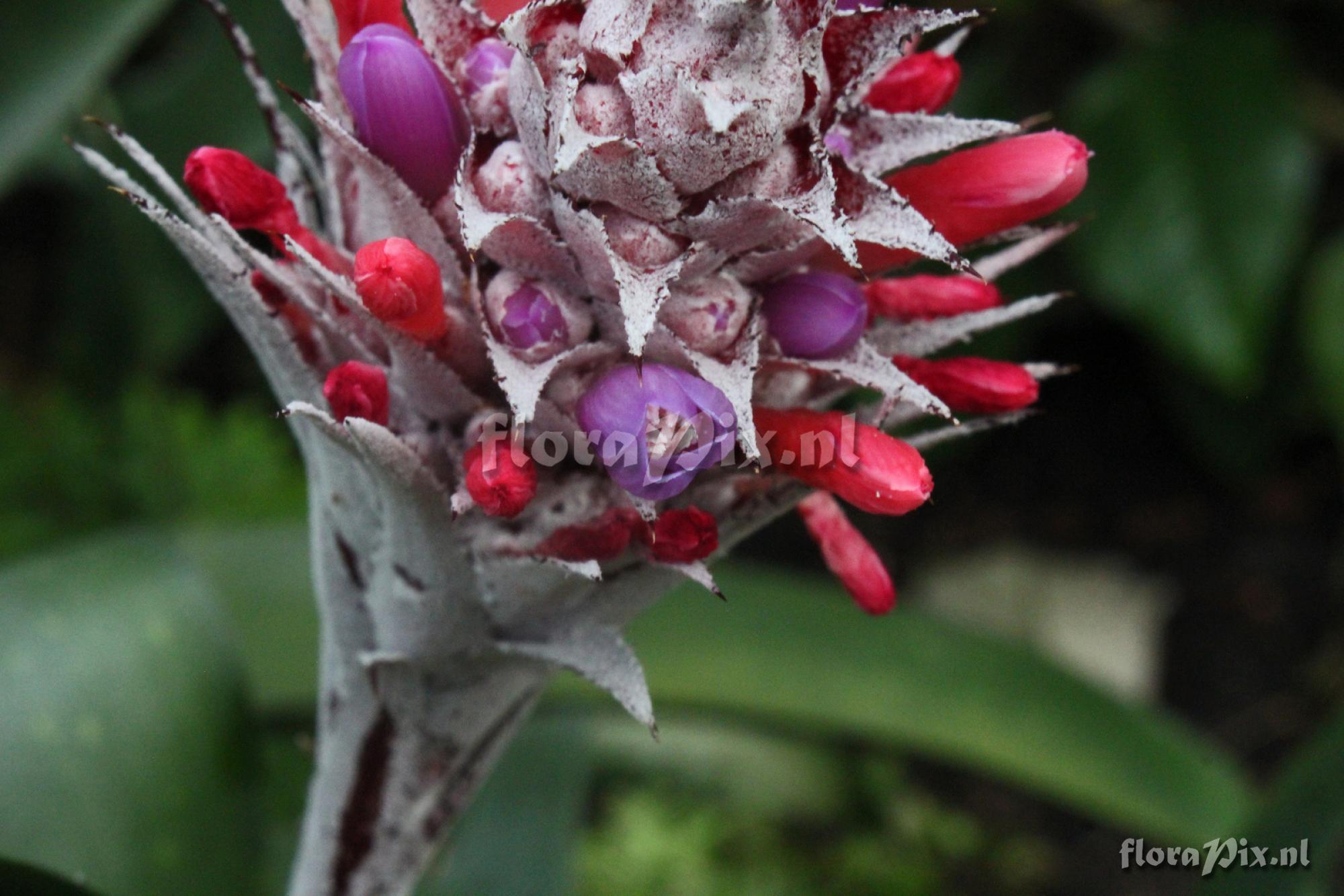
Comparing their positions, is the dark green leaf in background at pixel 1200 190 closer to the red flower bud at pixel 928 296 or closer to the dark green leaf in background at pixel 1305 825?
the dark green leaf in background at pixel 1305 825

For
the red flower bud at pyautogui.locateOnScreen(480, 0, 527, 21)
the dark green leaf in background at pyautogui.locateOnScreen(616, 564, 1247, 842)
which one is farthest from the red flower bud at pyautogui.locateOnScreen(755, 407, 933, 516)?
the dark green leaf in background at pyautogui.locateOnScreen(616, 564, 1247, 842)

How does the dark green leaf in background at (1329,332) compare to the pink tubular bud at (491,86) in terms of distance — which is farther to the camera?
the dark green leaf in background at (1329,332)

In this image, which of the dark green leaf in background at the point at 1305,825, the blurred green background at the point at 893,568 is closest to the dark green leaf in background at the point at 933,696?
the blurred green background at the point at 893,568

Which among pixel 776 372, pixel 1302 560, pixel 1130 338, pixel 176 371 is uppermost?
pixel 776 372

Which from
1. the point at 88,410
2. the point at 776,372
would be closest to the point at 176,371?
the point at 88,410

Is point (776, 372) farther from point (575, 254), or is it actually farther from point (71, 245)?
point (71, 245)

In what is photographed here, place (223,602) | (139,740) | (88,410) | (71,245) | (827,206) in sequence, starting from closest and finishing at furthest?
(827,206)
(139,740)
(223,602)
(88,410)
(71,245)
